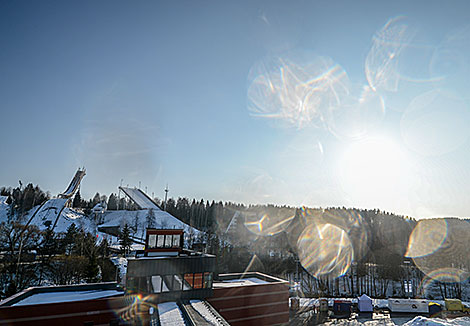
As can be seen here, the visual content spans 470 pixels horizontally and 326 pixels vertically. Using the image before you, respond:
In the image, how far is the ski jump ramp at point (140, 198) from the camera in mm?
71750

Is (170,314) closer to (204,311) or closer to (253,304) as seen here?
(204,311)

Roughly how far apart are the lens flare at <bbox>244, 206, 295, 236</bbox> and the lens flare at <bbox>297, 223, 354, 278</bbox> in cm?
736

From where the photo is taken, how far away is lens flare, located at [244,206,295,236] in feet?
186

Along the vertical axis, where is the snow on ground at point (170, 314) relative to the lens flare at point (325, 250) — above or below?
above

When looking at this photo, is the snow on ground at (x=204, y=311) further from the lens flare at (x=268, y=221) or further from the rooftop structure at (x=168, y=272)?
the lens flare at (x=268, y=221)

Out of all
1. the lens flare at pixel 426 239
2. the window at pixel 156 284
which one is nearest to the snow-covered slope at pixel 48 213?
the window at pixel 156 284

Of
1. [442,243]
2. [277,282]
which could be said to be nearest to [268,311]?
[277,282]

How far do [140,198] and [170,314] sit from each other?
235 feet

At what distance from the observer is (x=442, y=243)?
136 ft

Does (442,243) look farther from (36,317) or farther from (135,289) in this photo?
(36,317)

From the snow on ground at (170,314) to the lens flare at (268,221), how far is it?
146 ft

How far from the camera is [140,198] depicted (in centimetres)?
7712

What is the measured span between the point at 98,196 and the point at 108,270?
287 ft

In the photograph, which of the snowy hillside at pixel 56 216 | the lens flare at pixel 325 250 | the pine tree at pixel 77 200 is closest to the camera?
the lens flare at pixel 325 250
